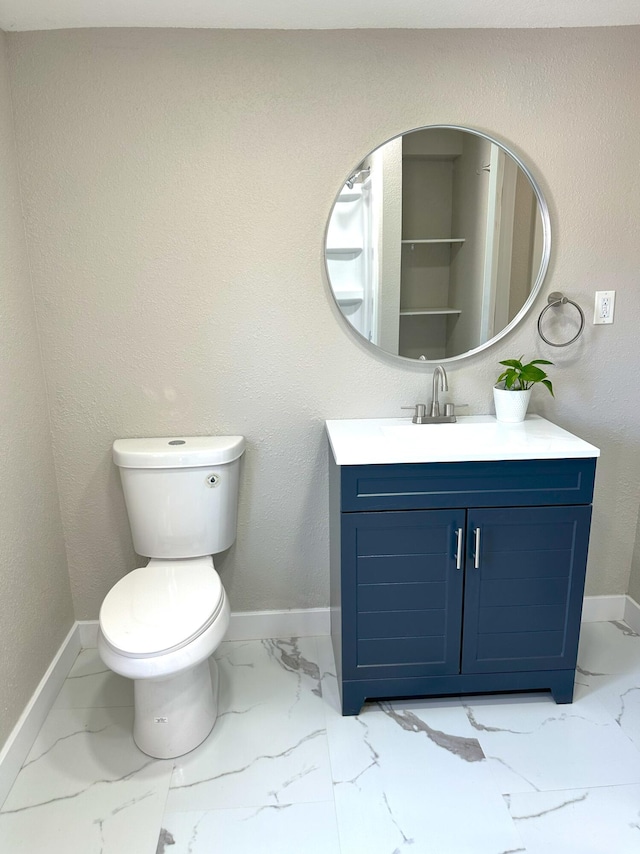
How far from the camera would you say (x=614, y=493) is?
234 centimetres

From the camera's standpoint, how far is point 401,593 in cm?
188

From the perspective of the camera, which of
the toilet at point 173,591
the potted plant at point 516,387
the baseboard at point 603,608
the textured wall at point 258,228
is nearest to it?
the toilet at point 173,591

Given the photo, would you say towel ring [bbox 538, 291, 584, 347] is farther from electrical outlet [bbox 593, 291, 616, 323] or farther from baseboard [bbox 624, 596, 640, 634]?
baseboard [bbox 624, 596, 640, 634]

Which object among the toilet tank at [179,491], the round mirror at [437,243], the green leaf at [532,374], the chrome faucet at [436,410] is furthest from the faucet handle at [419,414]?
the toilet tank at [179,491]

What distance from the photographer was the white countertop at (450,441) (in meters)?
1.77

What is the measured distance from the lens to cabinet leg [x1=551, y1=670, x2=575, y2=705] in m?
1.97

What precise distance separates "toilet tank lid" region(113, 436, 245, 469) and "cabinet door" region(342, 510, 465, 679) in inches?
18.4

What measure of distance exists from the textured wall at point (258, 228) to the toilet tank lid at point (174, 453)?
0.13m

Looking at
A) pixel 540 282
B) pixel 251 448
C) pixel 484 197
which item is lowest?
Result: pixel 251 448

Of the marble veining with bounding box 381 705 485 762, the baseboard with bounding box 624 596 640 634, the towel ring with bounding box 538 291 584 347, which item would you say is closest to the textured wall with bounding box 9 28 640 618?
the towel ring with bounding box 538 291 584 347

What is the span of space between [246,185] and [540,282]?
103 cm

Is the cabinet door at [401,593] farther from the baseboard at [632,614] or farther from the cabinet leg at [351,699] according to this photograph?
the baseboard at [632,614]

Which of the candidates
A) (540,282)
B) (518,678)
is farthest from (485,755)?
(540,282)

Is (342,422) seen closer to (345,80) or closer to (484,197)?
(484,197)
